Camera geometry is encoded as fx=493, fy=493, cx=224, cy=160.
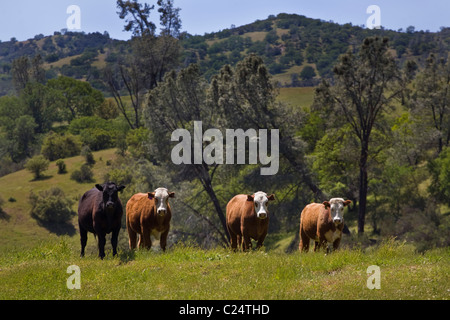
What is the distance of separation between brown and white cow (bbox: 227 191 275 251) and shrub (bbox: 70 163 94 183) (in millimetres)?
60614

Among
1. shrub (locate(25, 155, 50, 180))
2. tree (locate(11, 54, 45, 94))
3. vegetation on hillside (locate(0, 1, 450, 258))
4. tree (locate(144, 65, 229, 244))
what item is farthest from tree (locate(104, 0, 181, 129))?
tree (locate(11, 54, 45, 94))

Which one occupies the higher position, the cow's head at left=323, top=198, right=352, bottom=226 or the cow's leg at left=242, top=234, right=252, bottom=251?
the cow's head at left=323, top=198, right=352, bottom=226

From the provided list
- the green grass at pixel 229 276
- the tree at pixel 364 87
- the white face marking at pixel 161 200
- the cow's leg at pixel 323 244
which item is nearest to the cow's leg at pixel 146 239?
the white face marking at pixel 161 200

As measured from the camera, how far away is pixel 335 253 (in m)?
13.2

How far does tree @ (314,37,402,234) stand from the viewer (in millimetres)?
39253

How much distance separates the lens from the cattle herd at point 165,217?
14.6 m

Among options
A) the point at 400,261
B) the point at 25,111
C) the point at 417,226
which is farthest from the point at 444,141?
the point at 25,111

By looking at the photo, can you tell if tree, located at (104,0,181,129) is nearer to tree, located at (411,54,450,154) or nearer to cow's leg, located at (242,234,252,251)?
tree, located at (411,54,450,154)

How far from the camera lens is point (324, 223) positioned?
15.1 metres

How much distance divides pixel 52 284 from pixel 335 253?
716cm

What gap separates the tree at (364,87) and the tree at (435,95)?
1909 centimetres

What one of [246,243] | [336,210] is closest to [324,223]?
[336,210]

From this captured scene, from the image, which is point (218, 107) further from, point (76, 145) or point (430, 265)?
point (76, 145)

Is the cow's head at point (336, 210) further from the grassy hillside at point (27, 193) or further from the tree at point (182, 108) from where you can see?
the grassy hillside at point (27, 193)
